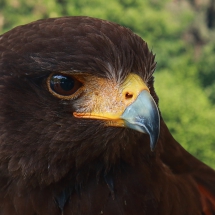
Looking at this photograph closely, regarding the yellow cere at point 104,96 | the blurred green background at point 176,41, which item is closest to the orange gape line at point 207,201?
the yellow cere at point 104,96

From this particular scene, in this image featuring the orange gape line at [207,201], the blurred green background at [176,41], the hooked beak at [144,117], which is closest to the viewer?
the hooked beak at [144,117]

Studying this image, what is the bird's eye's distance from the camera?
1175 mm

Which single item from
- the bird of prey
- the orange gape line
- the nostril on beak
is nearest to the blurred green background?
the orange gape line

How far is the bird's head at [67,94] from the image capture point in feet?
3.82

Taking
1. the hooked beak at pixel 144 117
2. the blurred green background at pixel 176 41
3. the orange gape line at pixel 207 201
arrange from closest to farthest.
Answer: the hooked beak at pixel 144 117 → the orange gape line at pixel 207 201 → the blurred green background at pixel 176 41

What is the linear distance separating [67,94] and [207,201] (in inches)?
25.4

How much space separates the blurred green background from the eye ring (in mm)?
3302

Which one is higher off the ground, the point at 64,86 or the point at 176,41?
the point at 176,41

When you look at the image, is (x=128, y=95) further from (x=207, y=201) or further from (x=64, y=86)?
(x=207, y=201)

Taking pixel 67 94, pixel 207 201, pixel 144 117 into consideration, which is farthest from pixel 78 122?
pixel 207 201

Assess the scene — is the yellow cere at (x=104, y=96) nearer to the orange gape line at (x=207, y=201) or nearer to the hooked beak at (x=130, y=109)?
the hooked beak at (x=130, y=109)

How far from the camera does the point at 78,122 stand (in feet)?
3.98

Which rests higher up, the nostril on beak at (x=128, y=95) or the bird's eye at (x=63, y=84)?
the bird's eye at (x=63, y=84)

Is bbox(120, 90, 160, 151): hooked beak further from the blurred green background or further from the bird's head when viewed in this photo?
the blurred green background
